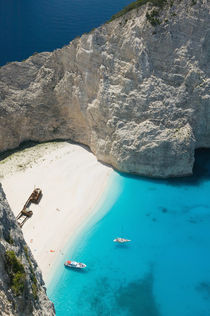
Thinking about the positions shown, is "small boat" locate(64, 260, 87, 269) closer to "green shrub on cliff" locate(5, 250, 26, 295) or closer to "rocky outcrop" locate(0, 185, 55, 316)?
"rocky outcrop" locate(0, 185, 55, 316)

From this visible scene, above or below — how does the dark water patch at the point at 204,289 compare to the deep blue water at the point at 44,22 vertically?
below

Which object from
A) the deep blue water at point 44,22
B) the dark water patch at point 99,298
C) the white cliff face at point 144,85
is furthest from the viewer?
the deep blue water at point 44,22

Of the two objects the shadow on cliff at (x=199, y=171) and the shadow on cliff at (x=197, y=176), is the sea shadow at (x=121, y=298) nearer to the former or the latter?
the shadow on cliff at (x=197, y=176)

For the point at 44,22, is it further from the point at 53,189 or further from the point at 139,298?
the point at 139,298

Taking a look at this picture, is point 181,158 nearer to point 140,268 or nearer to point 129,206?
point 129,206

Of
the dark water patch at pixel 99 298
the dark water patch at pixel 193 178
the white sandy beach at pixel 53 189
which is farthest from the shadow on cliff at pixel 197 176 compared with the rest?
the dark water patch at pixel 99 298

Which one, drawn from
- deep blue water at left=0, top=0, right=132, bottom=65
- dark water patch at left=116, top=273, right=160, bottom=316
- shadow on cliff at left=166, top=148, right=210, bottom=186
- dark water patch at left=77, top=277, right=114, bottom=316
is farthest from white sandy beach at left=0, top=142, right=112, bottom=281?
deep blue water at left=0, top=0, right=132, bottom=65

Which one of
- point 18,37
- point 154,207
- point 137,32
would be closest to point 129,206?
point 154,207
